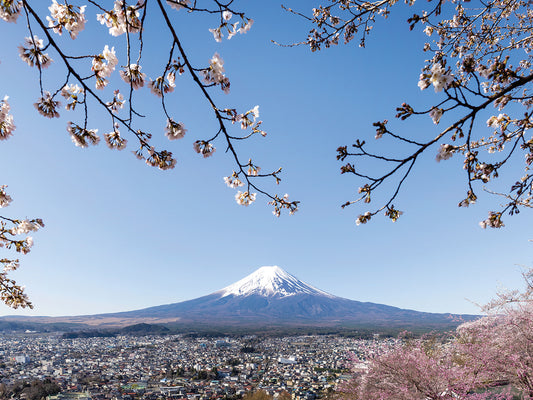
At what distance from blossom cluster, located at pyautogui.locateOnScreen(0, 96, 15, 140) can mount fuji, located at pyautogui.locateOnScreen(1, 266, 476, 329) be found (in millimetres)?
112911

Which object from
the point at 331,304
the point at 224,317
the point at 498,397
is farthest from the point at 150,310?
the point at 498,397

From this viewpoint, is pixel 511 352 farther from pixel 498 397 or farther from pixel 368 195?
pixel 368 195

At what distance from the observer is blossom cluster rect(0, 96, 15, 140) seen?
6.78ft

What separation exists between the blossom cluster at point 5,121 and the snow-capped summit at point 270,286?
479 feet

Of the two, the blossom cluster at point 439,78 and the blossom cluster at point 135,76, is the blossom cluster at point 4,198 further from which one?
the blossom cluster at point 439,78

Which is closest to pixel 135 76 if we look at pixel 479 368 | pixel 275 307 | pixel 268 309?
pixel 479 368

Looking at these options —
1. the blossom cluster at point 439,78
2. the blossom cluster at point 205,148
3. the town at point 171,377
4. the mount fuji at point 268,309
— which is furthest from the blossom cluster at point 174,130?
the mount fuji at point 268,309

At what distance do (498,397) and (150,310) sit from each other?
160 m

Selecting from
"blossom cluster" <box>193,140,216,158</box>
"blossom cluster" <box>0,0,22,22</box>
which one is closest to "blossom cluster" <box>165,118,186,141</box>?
"blossom cluster" <box>193,140,216,158</box>

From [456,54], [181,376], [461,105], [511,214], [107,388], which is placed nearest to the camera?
[461,105]

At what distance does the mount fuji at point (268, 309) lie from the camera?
11012 centimetres

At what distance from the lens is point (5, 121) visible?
2146mm

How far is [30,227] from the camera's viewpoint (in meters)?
2.76

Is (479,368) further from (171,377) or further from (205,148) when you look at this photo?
(171,377)
